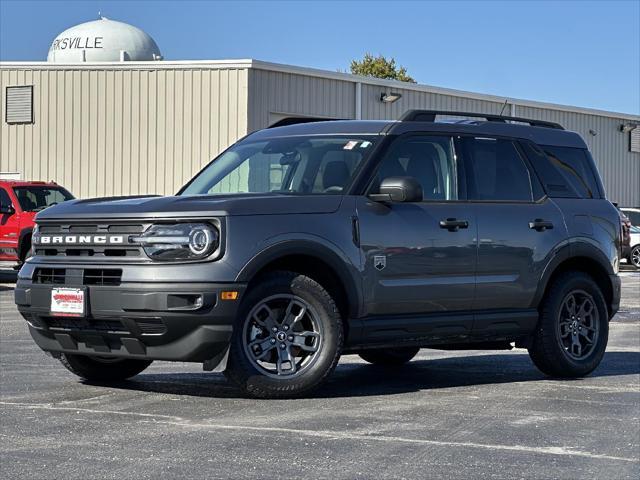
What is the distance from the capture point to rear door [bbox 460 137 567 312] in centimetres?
926

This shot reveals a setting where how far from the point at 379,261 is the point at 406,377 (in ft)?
4.82

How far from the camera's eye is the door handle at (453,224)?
29.5 ft

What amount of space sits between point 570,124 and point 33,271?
36.4 metres

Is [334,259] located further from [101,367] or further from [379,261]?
[101,367]

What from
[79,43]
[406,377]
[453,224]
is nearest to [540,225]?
[453,224]

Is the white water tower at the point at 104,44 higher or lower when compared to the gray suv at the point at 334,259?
higher

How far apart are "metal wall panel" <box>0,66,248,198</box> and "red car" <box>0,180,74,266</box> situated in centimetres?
820

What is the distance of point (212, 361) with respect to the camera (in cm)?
796

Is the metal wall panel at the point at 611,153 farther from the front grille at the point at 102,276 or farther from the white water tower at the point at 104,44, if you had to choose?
the front grille at the point at 102,276

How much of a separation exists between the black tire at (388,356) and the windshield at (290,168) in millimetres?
1947

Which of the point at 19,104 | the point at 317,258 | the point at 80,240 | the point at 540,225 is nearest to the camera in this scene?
the point at 80,240

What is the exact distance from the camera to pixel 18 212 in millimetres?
23266

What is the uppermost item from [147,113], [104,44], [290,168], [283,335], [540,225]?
[104,44]

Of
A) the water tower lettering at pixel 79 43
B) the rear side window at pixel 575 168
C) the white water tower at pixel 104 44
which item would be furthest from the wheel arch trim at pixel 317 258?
the water tower lettering at pixel 79 43
